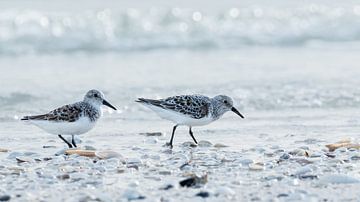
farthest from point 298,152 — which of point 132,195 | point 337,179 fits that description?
Result: point 132,195

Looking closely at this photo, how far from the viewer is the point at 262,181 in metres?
6.54

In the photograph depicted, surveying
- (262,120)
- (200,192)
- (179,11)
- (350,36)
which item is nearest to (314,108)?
(262,120)

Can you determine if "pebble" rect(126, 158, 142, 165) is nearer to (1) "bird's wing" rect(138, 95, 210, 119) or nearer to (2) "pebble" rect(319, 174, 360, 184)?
(1) "bird's wing" rect(138, 95, 210, 119)

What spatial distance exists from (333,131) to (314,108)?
1527mm

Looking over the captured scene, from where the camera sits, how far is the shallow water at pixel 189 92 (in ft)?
21.3

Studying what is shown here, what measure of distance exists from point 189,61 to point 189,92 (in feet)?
11.3

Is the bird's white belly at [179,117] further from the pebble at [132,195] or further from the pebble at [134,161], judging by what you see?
the pebble at [132,195]

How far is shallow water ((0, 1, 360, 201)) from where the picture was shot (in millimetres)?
6488

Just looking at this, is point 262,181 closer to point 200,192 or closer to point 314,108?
point 200,192

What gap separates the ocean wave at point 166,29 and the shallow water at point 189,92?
40mm

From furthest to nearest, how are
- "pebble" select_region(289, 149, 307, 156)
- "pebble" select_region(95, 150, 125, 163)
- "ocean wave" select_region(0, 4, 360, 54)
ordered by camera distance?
"ocean wave" select_region(0, 4, 360, 54) → "pebble" select_region(289, 149, 307, 156) → "pebble" select_region(95, 150, 125, 163)

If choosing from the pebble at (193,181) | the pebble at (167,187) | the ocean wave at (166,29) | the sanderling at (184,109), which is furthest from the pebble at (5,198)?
the ocean wave at (166,29)

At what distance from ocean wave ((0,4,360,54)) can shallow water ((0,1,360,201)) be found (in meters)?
0.04

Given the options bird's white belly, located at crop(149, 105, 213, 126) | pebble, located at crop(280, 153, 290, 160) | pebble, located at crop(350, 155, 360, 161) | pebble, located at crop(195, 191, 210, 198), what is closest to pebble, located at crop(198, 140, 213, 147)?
bird's white belly, located at crop(149, 105, 213, 126)
